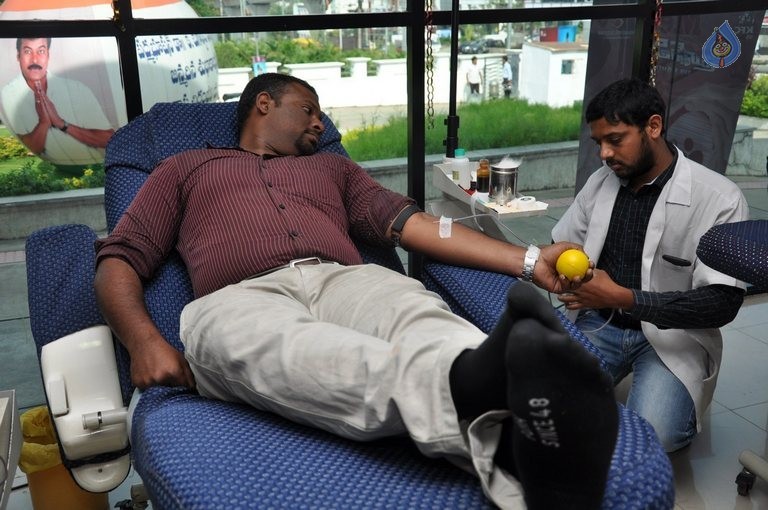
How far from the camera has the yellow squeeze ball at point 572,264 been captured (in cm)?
171

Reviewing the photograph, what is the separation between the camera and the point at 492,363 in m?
1.05

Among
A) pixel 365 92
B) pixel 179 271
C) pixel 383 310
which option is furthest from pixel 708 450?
pixel 365 92

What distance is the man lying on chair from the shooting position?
97cm

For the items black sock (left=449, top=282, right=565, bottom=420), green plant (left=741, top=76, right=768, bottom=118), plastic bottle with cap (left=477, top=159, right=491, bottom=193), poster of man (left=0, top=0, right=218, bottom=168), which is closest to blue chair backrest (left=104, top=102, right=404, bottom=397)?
poster of man (left=0, top=0, right=218, bottom=168)

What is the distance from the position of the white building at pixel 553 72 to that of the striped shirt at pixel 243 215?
145 cm

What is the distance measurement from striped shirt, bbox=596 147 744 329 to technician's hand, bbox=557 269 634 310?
0.11 ft

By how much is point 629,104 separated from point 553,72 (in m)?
1.60

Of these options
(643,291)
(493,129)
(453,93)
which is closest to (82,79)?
(453,93)

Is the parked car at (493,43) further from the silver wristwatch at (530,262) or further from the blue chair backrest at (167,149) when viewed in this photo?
the silver wristwatch at (530,262)

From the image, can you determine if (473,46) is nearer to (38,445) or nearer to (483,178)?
(483,178)

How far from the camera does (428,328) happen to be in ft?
4.30

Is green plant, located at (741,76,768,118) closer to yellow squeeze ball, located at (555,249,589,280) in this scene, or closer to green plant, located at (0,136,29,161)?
yellow squeeze ball, located at (555,249,589,280)

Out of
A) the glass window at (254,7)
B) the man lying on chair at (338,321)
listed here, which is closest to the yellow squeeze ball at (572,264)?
the man lying on chair at (338,321)

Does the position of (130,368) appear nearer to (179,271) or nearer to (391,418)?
(179,271)
